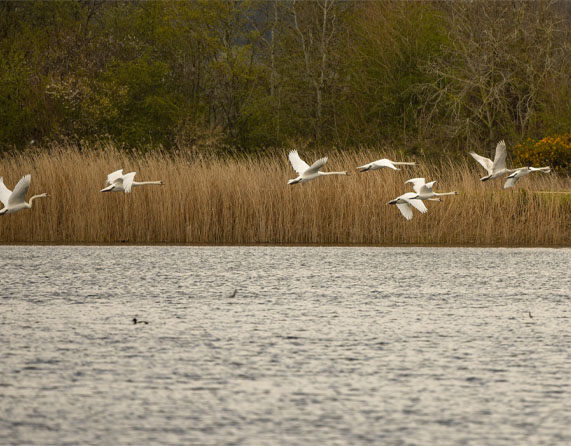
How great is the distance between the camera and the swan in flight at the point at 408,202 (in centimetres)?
1849

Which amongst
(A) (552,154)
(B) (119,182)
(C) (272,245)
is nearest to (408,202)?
(C) (272,245)

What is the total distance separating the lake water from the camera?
6.25 m

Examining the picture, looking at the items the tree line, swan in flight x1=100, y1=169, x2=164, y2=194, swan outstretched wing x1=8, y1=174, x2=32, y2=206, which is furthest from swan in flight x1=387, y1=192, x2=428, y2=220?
the tree line

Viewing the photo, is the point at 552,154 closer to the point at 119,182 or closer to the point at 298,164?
the point at 298,164

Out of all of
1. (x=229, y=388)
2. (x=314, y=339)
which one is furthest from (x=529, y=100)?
(x=229, y=388)

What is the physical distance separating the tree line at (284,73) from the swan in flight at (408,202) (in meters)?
15.2

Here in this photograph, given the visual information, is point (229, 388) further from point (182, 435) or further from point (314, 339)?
point (314, 339)

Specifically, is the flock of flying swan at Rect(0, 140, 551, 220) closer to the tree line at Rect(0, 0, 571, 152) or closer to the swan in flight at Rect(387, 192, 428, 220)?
the swan in flight at Rect(387, 192, 428, 220)

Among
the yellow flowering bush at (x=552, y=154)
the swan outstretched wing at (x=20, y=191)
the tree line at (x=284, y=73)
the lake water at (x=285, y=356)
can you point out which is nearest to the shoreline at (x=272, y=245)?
the swan outstretched wing at (x=20, y=191)

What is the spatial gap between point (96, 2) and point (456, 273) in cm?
3254

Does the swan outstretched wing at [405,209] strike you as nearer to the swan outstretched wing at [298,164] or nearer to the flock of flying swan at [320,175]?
the flock of flying swan at [320,175]

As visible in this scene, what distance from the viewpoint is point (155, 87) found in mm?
43094

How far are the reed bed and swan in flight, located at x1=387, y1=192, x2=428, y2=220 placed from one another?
67.0 inches

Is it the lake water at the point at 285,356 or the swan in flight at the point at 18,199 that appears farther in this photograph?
the swan in flight at the point at 18,199
